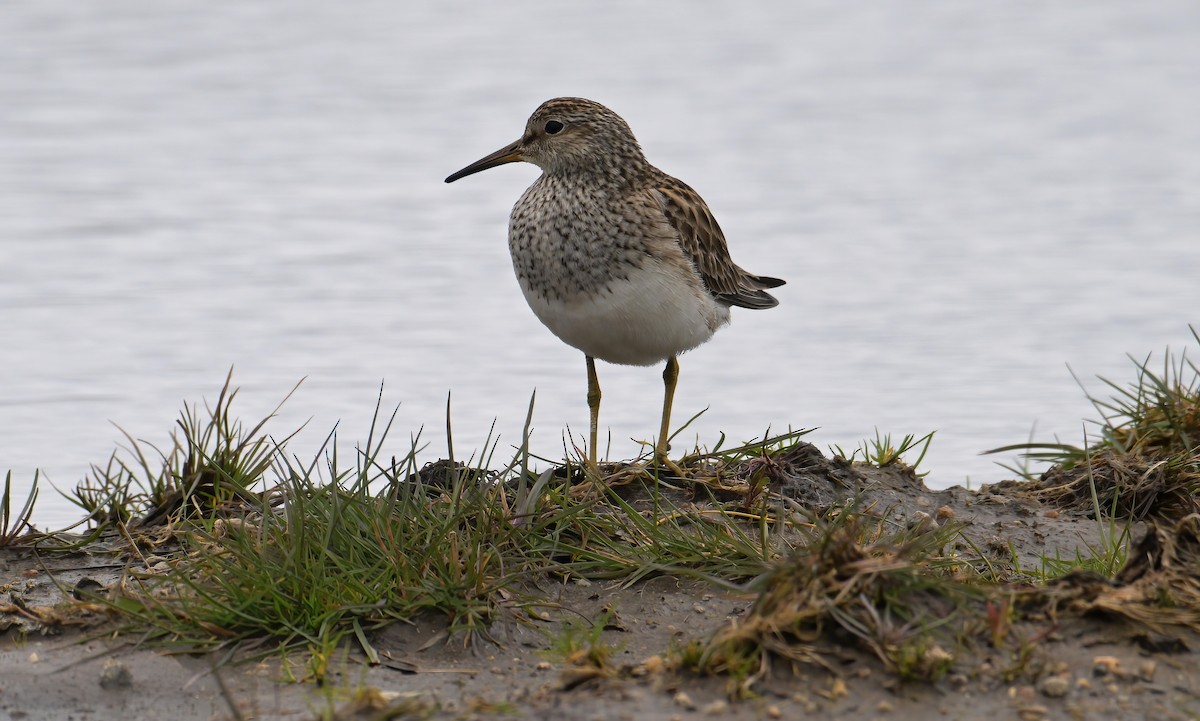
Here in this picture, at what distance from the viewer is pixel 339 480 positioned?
5832 mm

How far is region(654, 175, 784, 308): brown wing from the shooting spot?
707 centimetres

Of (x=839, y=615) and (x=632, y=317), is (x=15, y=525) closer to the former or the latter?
(x=632, y=317)

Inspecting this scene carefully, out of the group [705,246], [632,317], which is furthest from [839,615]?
[705,246]

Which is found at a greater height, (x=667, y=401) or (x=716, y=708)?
(x=667, y=401)

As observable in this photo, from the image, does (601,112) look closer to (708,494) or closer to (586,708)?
(708,494)

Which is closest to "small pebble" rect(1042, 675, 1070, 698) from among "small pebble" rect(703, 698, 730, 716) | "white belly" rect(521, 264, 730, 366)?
"small pebble" rect(703, 698, 730, 716)

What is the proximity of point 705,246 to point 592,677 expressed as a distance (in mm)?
2917

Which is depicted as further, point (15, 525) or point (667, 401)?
point (667, 401)

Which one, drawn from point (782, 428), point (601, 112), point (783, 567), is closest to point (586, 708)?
point (783, 567)

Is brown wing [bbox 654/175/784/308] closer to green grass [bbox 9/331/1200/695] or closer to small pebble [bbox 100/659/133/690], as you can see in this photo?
green grass [bbox 9/331/1200/695]

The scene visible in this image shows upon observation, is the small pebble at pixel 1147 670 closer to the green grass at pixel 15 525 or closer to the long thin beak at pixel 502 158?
the long thin beak at pixel 502 158

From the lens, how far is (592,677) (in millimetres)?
4742

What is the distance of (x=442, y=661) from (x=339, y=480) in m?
0.96

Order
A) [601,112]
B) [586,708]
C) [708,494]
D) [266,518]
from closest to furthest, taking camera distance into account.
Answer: [586,708] → [266,518] → [708,494] → [601,112]
